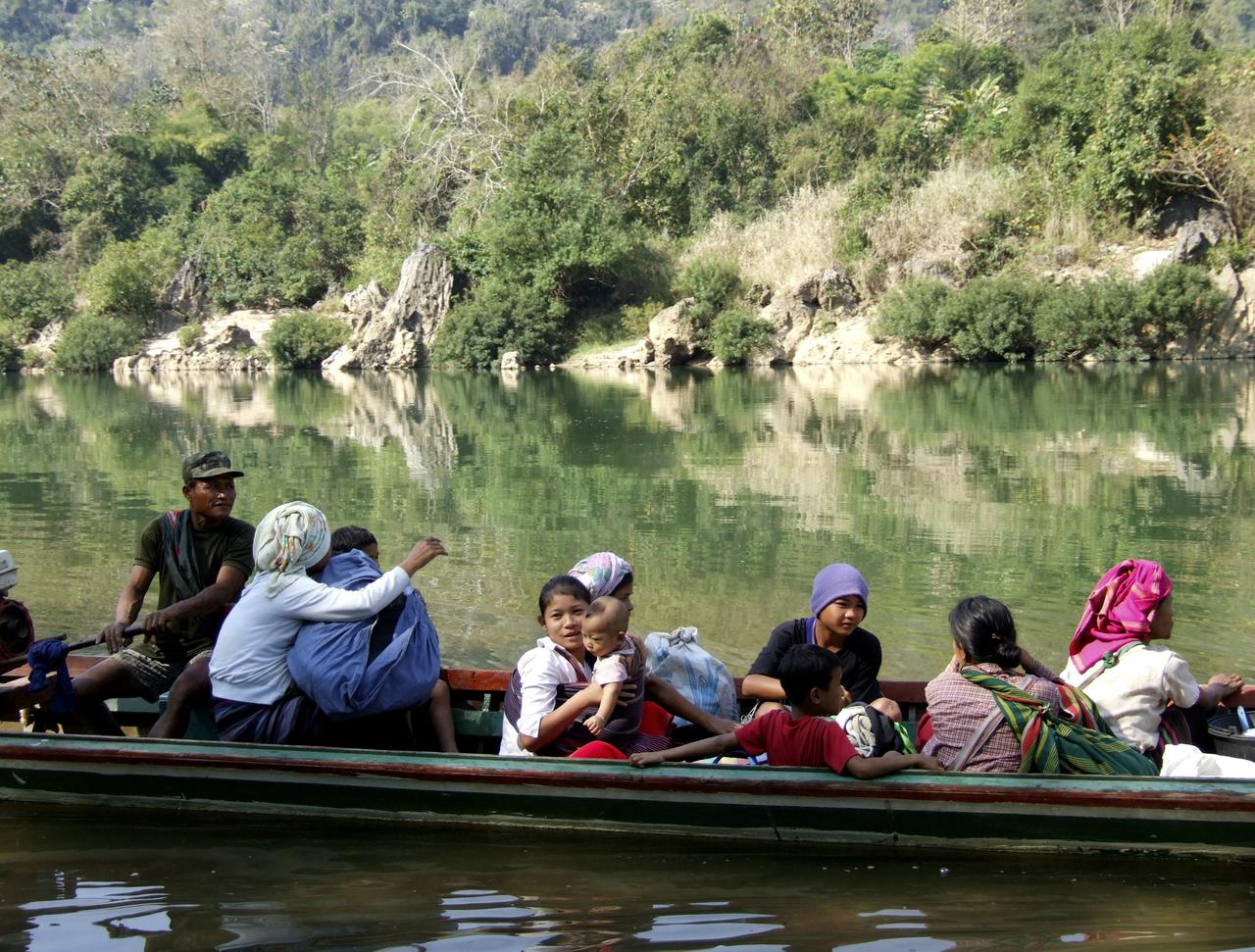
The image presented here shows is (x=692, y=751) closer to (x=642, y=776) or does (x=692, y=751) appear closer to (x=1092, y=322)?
(x=642, y=776)

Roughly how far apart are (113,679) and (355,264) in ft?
123

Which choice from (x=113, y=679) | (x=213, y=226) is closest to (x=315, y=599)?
(x=113, y=679)

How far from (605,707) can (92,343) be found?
3765cm

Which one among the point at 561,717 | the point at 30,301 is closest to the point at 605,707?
the point at 561,717

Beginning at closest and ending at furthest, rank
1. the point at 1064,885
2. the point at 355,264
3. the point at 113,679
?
the point at 1064,885
the point at 113,679
the point at 355,264

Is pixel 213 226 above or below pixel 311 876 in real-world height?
above

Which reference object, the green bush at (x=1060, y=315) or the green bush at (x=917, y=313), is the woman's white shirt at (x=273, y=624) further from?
the green bush at (x=917, y=313)

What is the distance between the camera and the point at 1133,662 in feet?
14.6

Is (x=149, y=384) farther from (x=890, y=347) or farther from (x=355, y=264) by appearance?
(x=890, y=347)

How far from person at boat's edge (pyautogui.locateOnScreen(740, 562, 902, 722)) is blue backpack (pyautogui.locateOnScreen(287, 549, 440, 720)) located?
4.15 feet

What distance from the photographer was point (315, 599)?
14.9 feet

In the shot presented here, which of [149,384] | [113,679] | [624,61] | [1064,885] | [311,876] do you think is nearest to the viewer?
[1064,885]

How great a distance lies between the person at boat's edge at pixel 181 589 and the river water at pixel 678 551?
605 millimetres

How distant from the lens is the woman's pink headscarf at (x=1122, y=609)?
4.38m
